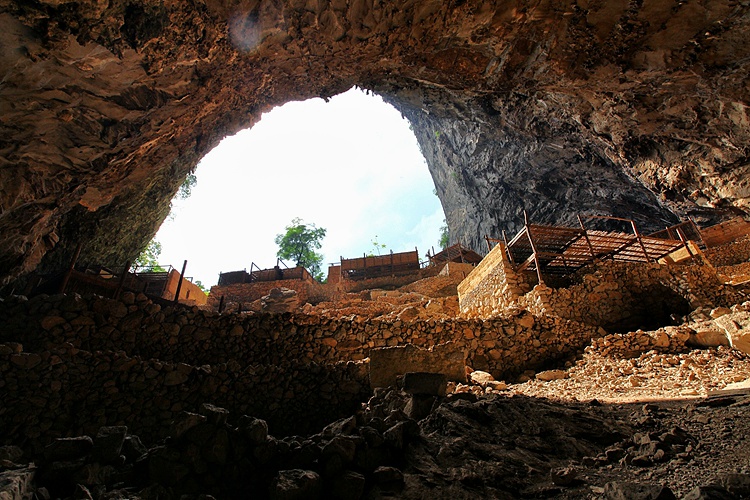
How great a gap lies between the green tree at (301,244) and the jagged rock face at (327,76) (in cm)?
2771

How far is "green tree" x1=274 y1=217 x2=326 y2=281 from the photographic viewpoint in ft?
124

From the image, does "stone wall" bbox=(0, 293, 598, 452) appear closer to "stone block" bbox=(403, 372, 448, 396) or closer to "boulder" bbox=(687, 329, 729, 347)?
"stone block" bbox=(403, 372, 448, 396)

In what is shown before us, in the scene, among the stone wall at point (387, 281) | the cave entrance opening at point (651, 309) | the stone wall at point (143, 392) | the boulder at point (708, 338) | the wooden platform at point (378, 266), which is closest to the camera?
the stone wall at point (143, 392)

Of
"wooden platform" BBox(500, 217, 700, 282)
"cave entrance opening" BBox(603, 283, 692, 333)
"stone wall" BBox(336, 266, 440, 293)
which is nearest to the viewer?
"cave entrance opening" BBox(603, 283, 692, 333)

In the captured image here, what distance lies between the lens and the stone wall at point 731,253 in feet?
57.4

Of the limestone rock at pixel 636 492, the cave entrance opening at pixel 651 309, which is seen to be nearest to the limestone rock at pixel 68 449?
the limestone rock at pixel 636 492

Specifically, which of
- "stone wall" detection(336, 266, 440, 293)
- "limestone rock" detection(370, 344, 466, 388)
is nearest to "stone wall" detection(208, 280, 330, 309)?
"stone wall" detection(336, 266, 440, 293)

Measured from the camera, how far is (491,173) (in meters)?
22.5

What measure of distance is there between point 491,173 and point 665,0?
17800 mm

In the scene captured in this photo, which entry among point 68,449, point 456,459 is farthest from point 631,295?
point 68,449

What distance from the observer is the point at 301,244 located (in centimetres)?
3853

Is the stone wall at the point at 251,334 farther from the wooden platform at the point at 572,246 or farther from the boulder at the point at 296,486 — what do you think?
the boulder at the point at 296,486

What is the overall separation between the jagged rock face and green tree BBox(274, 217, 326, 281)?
90.9 ft

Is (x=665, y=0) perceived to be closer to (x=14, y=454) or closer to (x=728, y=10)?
(x=728, y=10)
